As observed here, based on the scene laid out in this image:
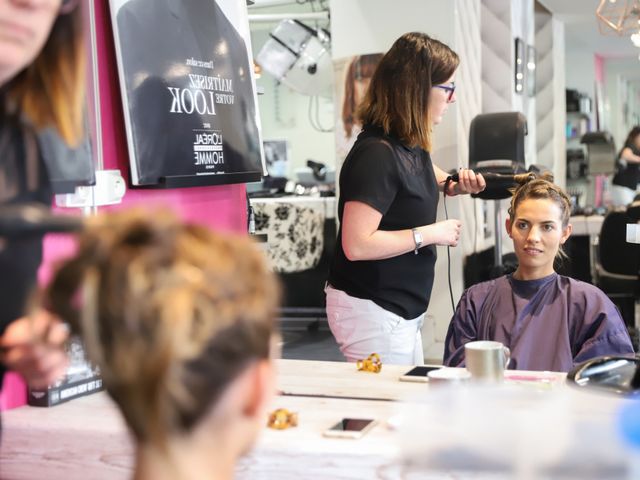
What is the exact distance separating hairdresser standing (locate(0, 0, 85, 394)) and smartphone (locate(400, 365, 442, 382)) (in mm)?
1026

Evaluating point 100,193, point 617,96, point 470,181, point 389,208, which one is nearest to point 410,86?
point 389,208

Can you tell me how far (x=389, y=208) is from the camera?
231 cm

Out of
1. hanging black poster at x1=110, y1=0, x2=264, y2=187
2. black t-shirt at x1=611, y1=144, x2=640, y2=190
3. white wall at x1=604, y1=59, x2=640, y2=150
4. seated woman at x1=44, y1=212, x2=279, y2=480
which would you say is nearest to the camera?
seated woman at x1=44, y1=212, x2=279, y2=480

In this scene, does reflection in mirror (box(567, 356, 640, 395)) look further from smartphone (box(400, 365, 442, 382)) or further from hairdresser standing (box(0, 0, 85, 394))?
hairdresser standing (box(0, 0, 85, 394))

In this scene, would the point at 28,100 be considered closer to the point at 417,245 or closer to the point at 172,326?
the point at 172,326

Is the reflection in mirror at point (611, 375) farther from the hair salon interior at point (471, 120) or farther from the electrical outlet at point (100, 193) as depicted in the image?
the hair salon interior at point (471, 120)

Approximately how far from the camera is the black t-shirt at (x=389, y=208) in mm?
2256

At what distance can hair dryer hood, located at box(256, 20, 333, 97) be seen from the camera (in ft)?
22.4

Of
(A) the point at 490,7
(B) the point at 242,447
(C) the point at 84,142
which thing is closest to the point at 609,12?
(A) the point at 490,7

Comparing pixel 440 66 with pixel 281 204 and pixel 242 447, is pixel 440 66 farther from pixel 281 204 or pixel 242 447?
pixel 281 204

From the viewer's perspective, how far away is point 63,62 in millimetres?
1040

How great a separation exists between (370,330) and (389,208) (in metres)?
0.33

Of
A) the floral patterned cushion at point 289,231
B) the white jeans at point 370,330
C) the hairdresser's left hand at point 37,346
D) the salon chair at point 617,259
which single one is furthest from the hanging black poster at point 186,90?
the floral patterned cushion at point 289,231

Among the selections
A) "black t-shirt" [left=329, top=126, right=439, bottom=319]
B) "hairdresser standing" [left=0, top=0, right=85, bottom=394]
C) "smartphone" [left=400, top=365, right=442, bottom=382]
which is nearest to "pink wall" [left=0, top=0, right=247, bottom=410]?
"black t-shirt" [left=329, top=126, right=439, bottom=319]
